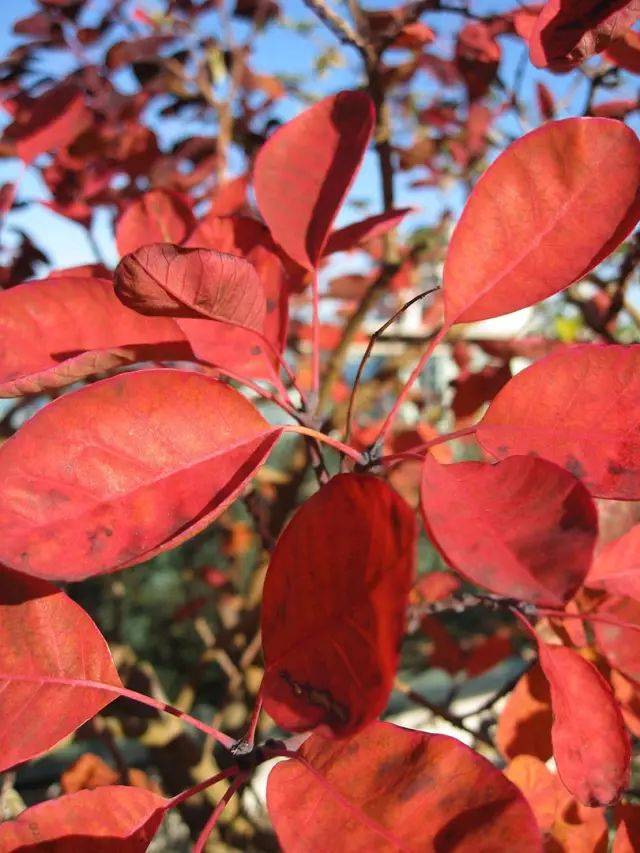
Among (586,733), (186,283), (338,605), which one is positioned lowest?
(586,733)

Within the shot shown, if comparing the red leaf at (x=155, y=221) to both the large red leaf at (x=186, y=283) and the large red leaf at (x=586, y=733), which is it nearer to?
the large red leaf at (x=186, y=283)

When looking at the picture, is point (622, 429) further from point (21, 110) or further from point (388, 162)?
point (21, 110)

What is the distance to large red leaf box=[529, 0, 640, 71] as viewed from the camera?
43 cm

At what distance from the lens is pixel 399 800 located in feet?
1.17

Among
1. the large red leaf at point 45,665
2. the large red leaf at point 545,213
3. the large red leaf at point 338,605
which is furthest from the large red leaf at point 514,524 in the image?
the large red leaf at point 45,665

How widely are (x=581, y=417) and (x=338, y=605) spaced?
6.2 inches

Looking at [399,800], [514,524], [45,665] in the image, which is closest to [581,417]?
[514,524]

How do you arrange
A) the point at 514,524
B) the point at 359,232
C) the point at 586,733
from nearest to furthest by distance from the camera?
1. the point at 514,524
2. the point at 586,733
3. the point at 359,232

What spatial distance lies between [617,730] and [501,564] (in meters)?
0.19

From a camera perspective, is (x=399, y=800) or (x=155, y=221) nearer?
(x=399, y=800)

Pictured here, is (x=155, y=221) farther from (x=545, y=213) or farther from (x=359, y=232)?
(x=545, y=213)

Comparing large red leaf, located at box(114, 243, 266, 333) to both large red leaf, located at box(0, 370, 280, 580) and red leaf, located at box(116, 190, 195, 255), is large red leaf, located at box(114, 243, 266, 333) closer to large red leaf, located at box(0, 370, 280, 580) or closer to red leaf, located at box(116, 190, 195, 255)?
large red leaf, located at box(0, 370, 280, 580)

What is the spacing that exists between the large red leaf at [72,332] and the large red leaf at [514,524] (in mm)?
176

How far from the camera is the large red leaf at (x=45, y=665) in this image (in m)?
→ 0.41
